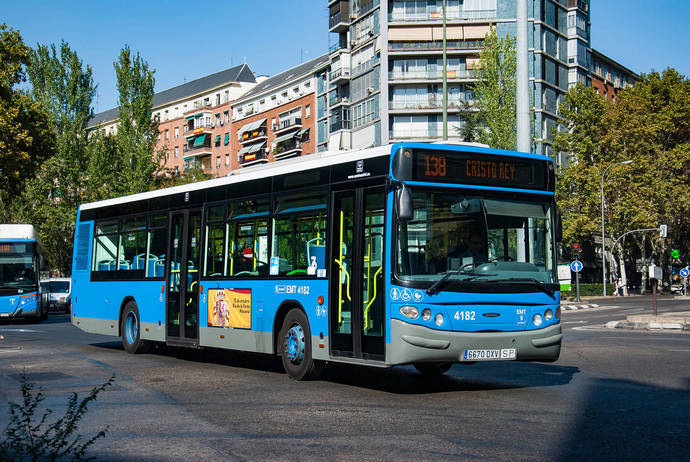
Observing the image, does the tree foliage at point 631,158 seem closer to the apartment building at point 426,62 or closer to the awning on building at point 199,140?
the apartment building at point 426,62

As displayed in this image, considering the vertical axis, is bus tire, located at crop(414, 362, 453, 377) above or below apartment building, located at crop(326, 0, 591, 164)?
below

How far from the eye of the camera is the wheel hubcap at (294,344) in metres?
11.8

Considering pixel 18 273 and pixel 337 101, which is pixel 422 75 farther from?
pixel 18 273

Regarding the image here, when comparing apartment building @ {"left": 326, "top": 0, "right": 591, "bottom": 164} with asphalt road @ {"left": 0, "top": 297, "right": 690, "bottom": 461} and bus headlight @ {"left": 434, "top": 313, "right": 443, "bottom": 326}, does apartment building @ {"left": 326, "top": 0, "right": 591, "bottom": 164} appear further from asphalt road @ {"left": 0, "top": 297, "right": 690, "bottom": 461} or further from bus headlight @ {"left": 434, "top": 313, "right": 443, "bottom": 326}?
bus headlight @ {"left": 434, "top": 313, "right": 443, "bottom": 326}

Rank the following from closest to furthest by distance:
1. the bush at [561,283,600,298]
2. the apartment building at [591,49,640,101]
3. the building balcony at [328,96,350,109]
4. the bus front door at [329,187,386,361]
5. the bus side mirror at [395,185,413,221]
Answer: the bus side mirror at [395,185,413,221] < the bus front door at [329,187,386,361] < the bush at [561,283,600,298] < the building balcony at [328,96,350,109] < the apartment building at [591,49,640,101]

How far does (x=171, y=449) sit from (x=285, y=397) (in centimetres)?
317

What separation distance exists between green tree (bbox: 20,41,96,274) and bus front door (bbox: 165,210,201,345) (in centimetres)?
4273

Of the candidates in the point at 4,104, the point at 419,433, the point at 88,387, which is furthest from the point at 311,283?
the point at 4,104

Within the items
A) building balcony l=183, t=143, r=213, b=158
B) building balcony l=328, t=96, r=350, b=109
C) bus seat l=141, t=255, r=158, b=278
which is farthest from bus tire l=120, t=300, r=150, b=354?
building balcony l=183, t=143, r=213, b=158

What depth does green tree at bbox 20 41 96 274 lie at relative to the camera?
56.9 metres

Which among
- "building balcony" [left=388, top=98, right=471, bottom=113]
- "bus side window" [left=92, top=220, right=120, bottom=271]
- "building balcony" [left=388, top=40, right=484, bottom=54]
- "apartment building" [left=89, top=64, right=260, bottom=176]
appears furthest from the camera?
"apartment building" [left=89, top=64, right=260, bottom=176]

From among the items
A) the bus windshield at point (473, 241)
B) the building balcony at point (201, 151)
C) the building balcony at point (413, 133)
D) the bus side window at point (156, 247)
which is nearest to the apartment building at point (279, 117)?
the building balcony at point (201, 151)

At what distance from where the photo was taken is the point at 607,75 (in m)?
93.4

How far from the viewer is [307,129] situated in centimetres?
8950
